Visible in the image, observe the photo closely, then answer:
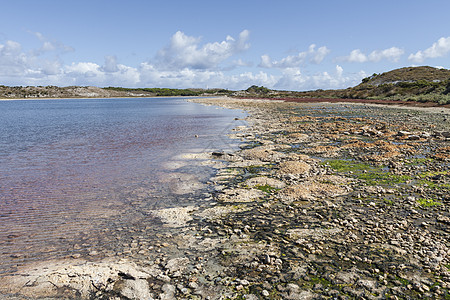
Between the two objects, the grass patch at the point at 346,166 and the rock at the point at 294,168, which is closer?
the rock at the point at 294,168

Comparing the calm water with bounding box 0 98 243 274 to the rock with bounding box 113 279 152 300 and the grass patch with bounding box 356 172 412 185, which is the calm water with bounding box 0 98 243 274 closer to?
the rock with bounding box 113 279 152 300

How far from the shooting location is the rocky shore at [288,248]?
22.7ft

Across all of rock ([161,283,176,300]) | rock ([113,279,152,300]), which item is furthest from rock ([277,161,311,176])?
rock ([113,279,152,300])

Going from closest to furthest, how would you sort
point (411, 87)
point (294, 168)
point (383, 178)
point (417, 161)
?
1. point (383, 178)
2. point (294, 168)
3. point (417, 161)
4. point (411, 87)

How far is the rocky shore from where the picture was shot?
691 cm

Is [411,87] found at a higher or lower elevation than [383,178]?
higher

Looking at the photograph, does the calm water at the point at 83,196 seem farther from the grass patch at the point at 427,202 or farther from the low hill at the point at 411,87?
the low hill at the point at 411,87

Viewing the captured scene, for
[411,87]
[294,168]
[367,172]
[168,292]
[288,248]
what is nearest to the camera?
[168,292]

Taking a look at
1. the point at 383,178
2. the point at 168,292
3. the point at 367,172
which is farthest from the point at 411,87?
the point at 168,292

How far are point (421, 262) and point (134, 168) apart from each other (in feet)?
55.4

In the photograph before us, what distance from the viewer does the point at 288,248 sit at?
867 cm

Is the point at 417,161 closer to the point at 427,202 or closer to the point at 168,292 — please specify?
the point at 427,202

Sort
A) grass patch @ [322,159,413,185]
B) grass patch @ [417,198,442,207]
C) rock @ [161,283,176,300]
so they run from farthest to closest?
grass patch @ [322,159,413,185] < grass patch @ [417,198,442,207] < rock @ [161,283,176,300]

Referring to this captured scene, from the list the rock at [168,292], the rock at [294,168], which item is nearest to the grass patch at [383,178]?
the rock at [294,168]
